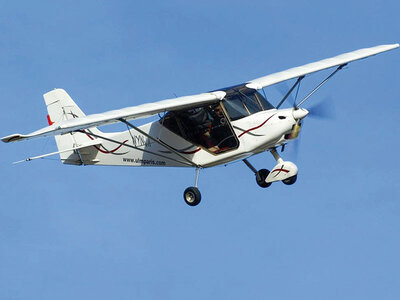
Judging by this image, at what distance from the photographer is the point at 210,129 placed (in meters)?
26.3

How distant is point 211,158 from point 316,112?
10.2 feet

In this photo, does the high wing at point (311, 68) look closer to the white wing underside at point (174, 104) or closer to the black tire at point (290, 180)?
the white wing underside at point (174, 104)

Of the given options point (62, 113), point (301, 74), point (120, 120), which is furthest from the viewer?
point (62, 113)

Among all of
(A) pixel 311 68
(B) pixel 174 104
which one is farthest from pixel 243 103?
(A) pixel 311 68

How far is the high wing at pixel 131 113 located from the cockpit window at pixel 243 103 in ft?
1.09

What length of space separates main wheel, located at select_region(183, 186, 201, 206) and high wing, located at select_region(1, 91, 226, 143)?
7.44ft

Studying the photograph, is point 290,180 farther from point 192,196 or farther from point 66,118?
point 66,118

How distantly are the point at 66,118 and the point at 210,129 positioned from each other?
594 centimetres

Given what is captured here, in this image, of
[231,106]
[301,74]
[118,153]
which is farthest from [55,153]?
[301,74]

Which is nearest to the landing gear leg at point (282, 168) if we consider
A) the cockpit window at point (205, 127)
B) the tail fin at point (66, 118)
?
the cockpit window at point (205, 127)

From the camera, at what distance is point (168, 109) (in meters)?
25.7

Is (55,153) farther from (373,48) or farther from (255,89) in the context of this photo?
(373,48)

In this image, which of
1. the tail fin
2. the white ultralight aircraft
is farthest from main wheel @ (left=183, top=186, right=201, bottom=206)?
the tail fin

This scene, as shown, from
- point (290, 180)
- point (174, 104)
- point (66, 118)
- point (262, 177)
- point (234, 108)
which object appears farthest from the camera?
point (66, 118)
